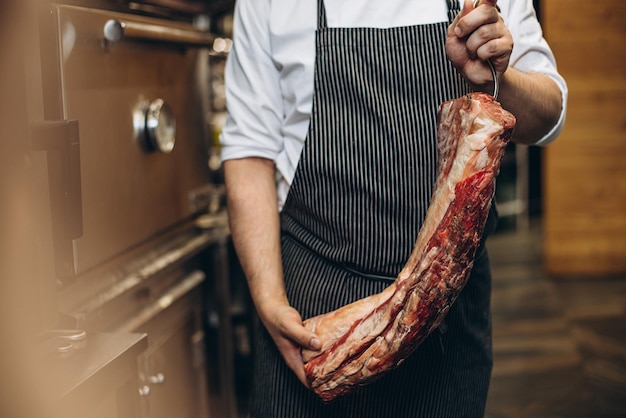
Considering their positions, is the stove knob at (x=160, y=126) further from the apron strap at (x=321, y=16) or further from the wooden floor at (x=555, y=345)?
the wooden floor at (x=555, y=345)

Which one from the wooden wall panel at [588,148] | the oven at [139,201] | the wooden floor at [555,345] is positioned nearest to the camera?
the oven at [139,201]

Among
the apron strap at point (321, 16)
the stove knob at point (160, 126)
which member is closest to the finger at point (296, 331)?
the apron strap at point (321, 16)

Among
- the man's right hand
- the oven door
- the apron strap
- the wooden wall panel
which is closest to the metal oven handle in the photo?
the oven door

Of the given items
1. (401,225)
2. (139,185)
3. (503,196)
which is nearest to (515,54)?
(401,225)

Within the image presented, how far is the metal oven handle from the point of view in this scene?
1621 mm

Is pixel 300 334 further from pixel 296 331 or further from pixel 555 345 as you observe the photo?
pixel 555 345

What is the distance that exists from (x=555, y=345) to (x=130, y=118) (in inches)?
120

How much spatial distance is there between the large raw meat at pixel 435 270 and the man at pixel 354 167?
0.08 meters

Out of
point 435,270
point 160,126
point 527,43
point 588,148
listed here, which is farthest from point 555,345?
point 435,270

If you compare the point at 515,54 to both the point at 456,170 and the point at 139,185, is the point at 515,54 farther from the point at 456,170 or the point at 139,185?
the point at 139,185

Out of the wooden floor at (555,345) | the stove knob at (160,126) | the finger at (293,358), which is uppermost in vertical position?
the stove knob at (160,126)

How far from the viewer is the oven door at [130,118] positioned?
1.56m

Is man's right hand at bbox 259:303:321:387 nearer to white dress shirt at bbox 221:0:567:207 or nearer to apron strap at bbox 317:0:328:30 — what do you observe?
white dress shirt at bbox 221:0:567:207

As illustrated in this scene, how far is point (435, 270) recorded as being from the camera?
1.17m
